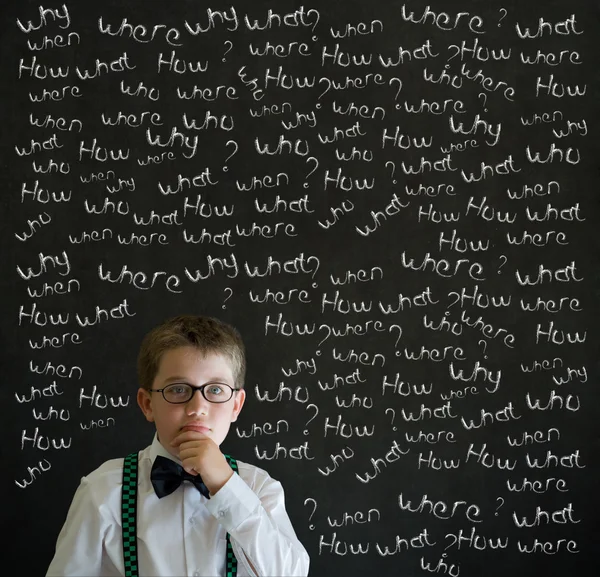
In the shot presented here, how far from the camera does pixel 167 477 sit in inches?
65.7

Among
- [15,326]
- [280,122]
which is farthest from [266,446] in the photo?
[280,122]

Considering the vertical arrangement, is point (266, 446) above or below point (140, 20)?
below

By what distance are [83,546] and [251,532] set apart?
404mm

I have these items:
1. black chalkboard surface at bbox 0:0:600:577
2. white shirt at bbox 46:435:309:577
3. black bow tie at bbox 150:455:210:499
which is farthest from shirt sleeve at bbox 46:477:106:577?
black chalkboard surface at bbox 0:0:600:577

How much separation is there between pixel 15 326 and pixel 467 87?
1726 millimetres

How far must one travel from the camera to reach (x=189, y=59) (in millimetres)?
2352

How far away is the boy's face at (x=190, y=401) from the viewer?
1.62 meters

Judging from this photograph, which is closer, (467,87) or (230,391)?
(230,391)

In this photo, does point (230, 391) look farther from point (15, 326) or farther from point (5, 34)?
point (5, 34)

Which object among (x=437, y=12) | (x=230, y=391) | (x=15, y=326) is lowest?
(x=230, y=391)

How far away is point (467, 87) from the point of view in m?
2.36

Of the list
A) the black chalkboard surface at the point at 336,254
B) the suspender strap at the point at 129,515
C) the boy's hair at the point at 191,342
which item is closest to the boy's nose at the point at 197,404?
the boy's hair at the point at 191,342

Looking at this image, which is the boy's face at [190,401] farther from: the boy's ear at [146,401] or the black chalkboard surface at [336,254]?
the black chalkboard surface at [336,254]

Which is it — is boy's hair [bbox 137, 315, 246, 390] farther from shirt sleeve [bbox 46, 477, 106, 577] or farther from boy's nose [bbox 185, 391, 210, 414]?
shirt sleeve [bbox 46, 477, 106, 577]
